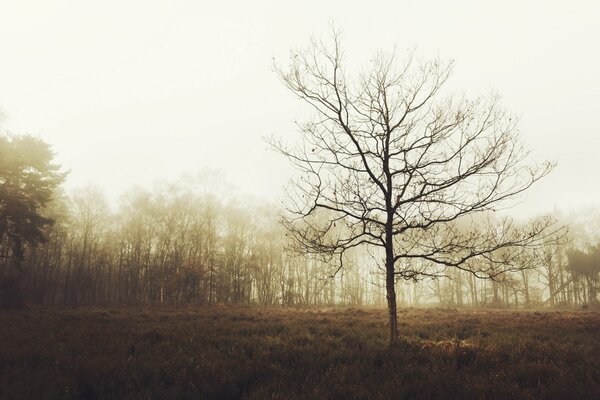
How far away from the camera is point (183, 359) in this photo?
690 centimetres

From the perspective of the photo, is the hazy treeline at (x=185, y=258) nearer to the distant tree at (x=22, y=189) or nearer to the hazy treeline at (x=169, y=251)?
the hazy treeline at (x=169, y=251)

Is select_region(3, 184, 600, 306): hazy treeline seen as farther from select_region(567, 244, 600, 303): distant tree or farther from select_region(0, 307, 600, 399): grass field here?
select_region(0, 307, 600, 399): grass field

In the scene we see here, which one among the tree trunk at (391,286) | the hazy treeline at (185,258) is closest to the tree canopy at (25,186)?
the hazy treeline at (185,258)

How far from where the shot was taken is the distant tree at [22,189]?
2364cm

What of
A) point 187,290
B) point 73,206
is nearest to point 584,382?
point 187,290

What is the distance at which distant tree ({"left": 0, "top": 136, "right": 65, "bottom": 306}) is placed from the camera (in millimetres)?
23641

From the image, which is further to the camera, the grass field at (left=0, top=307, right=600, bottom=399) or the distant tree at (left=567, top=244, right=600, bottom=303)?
the distant tree at (left=567, top=244, right=600, bottom=303)

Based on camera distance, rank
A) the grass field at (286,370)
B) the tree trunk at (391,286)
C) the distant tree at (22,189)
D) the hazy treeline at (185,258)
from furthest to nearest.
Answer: the hazy treeline at (185,258) < the distant tree at (22,189) < the tree trunk at (391,286) < the grass field at (286,370)

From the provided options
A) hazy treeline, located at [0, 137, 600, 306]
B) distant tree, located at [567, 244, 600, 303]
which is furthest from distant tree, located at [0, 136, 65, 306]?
distant tree, located at [567, 244, 600, 303]

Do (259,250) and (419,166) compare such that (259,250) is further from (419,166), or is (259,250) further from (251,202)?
(419,166)

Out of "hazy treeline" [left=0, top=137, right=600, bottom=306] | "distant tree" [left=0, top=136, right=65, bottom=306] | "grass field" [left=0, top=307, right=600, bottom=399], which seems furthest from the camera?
"hazy treeline" [left=0, top=137, right=600, bottom=306]

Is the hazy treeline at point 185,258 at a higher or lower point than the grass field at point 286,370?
higher

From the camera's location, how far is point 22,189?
25031 mm

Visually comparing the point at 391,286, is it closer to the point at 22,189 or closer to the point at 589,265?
the point at 22,189
